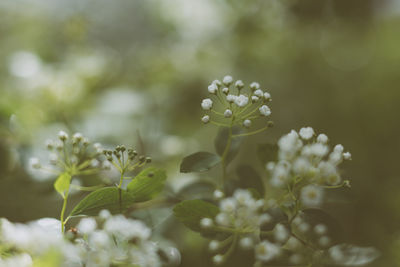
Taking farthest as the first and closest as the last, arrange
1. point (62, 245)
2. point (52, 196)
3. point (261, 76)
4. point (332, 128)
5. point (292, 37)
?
1. point (292, 37)
2. point (261, 76)
3. point (332, 128)
4. point (52, 196)
5. point (62, 245)

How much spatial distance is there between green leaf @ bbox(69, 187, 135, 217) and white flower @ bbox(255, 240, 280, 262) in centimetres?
16

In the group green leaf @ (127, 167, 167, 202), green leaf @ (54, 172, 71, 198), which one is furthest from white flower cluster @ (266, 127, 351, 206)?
green leaf @ (54, 172, 71, 198)

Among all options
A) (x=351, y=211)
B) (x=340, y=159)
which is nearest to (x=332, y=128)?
Answer: (x=351, y=211)

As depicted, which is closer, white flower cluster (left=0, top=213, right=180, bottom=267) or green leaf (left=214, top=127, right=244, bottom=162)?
white flower cluster (left=0, top=213, right=180, bottom=267)

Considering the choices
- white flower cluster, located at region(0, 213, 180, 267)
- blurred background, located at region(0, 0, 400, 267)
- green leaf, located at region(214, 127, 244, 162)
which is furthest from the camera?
blurred background, located at region(0, 0, 400, 267)

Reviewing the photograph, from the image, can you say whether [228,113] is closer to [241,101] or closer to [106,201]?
[241,101]

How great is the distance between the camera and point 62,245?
33 cm

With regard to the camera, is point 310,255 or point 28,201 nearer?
point 310,255

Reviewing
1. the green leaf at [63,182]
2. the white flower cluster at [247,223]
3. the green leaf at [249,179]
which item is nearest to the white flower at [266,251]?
the white flower cluster at [247,223]

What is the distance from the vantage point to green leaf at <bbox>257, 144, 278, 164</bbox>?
0.43 m

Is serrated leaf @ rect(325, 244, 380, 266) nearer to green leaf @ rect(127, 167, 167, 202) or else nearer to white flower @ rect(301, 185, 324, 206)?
white flower @ rect(301, 185, 324, 206)

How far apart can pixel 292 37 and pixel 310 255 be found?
3.11ft

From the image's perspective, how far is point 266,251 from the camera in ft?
1.15

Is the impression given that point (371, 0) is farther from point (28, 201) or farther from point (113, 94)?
point (28, 201)
